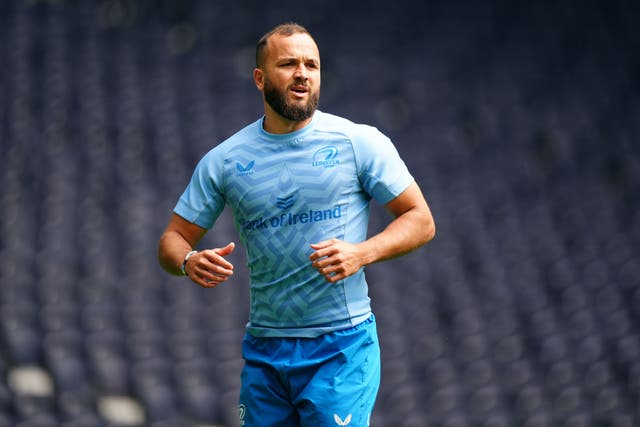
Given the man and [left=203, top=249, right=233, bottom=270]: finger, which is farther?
the man

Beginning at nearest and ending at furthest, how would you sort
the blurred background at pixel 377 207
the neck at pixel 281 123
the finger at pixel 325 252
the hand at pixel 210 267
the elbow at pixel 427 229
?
1. the finger at pixel 325 252
2. the hand at pixel 210 267
3. the elbow at pixel 427 229
4. the neck at pixel 281 123
5. the blurred background at pixel 377 207

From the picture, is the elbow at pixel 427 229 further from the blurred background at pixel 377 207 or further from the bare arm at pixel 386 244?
the blurred background at pixel 377 207

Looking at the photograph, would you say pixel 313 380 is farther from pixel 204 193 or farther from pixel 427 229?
pixel 204 193

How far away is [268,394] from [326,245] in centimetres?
57

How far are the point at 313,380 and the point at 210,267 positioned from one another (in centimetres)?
46

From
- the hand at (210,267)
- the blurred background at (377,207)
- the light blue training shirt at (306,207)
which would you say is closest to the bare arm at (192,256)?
the hand at (210,267)

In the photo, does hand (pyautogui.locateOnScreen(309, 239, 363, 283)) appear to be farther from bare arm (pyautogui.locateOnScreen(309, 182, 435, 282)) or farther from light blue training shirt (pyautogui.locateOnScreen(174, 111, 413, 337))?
light blue training shirt (pyautogui.locateOnScreen(174, 111, 413, 337))

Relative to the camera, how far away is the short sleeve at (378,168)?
2.68 m

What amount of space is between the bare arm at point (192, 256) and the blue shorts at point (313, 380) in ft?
Result: 1.02

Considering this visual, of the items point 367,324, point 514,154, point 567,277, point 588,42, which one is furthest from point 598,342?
point 367,324

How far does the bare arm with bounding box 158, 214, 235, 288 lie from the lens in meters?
2.55

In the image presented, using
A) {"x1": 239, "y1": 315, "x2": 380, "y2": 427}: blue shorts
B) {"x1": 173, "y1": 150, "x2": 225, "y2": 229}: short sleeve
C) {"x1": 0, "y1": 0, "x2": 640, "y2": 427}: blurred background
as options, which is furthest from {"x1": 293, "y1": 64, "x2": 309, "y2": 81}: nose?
{"x1": 0, "y1": 0, "x2": 640, "y2": 427}: blurred background

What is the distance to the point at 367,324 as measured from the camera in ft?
9.04

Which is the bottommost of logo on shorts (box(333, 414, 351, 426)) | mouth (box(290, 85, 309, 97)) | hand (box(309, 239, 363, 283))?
logo on shorts (box(333, 414, 351, 426))
